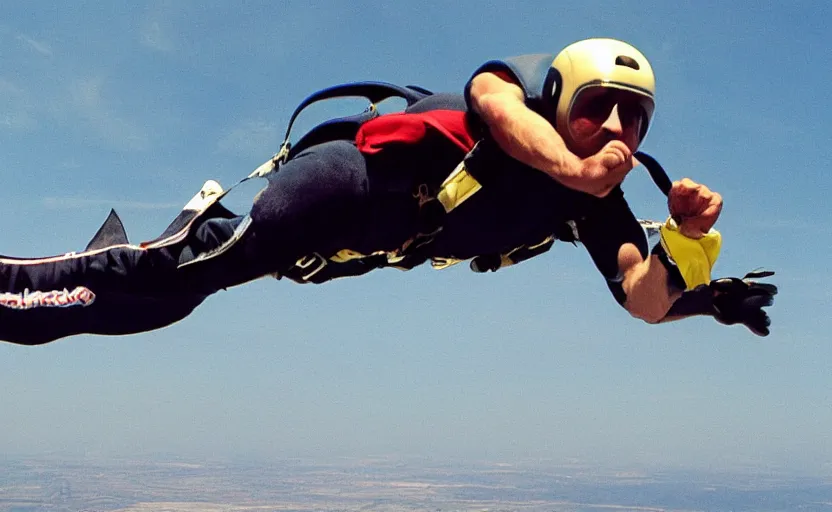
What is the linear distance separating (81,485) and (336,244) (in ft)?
706

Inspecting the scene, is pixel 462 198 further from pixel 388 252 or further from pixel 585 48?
pixel 585 48

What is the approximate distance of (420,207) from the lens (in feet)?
12.7

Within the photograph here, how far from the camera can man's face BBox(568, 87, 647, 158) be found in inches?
138

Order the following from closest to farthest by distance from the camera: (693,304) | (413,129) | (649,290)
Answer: (413,129) < (649,290) < (693,304)

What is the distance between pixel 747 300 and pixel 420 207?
7.14ft

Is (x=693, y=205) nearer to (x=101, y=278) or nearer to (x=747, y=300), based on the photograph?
(x=747, y=300)

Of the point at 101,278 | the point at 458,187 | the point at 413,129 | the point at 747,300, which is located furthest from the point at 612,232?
the point at 101,278

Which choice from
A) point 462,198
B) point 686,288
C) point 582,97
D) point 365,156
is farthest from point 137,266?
point 686,288

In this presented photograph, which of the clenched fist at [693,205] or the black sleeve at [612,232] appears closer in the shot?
the clenched fist at [693,205]

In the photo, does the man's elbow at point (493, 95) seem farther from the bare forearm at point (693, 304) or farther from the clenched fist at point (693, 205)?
the bare forearm at point (693, 304)

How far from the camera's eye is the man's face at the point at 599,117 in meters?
3.50

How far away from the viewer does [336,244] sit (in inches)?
155

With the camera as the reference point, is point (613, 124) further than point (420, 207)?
No

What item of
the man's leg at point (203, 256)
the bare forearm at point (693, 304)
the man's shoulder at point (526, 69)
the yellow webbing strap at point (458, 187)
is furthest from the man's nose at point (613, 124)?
the bare forearm at point (693, 304)
